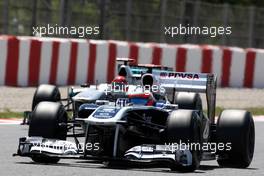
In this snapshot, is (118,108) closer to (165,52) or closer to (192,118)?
(192,118)

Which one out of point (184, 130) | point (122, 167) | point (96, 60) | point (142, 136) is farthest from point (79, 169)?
point (96, 60)

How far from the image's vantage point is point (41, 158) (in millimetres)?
10812

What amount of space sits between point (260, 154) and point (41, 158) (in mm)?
3883

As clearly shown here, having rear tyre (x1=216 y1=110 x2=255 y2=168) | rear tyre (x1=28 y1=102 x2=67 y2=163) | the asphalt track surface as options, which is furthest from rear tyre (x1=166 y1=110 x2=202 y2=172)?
rear tyre (x1=28 y1=102 x2=67 y2=163)

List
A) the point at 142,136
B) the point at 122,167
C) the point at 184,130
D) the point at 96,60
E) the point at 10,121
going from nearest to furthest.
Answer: the point at 184,130
the point at 122,167
the point at 142,136
the point at 10,121
the point at 96,60

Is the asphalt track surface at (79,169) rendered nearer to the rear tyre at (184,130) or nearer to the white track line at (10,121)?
the rear tyre at (184,130)

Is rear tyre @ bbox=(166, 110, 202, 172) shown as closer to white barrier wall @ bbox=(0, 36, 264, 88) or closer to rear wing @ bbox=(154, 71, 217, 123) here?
rear wing @ bbox=(154, 71, 217, 123)

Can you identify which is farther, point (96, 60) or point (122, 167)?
point (96, 60)

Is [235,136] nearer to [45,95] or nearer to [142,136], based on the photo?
[142,136]

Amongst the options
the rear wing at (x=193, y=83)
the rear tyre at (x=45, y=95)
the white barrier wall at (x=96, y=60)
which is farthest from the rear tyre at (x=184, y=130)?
the white barrier wall at (x=96, y=60)

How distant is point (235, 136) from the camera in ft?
36.3

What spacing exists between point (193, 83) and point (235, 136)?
6.05ft

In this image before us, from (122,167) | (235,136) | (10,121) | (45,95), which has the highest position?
(235,136)

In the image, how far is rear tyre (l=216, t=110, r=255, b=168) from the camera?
11070 mm
